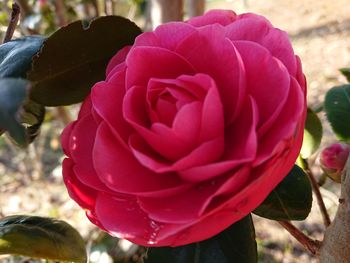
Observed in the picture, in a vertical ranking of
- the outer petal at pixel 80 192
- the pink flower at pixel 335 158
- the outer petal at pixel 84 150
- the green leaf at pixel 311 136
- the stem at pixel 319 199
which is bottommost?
the stem at pixel 319 199

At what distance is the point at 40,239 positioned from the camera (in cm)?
67

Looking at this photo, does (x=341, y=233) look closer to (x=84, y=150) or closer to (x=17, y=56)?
(x=84, y=150)

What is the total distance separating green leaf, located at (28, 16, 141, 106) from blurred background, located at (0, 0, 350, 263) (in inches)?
9.7

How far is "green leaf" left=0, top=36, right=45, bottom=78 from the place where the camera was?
0.59 metres

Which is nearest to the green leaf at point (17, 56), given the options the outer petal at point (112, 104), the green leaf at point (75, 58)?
the green leaf at point (75, 58)

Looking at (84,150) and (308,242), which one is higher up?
(84,150)

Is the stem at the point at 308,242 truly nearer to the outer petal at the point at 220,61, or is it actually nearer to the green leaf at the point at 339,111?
the green leaf at the point at 339,111

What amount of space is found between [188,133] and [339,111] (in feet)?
1.55

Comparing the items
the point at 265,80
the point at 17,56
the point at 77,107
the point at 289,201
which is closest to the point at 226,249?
the point at 289,201

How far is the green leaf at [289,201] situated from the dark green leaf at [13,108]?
347 mm

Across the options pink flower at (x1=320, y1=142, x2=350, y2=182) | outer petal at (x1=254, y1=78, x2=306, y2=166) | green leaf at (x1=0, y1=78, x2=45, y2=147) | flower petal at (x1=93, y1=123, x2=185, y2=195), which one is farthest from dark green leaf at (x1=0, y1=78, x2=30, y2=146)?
pink flower at (x1=320, y1=142, x2=350, y2=182)

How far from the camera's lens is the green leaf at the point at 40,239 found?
2.13 ft

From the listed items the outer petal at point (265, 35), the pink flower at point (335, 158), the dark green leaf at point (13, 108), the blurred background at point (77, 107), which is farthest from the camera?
the blurred background at point (77, 107)

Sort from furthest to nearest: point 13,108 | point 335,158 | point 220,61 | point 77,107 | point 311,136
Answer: point 77,107, point 311,136, point 335,158, point 220,61, point 13,108
